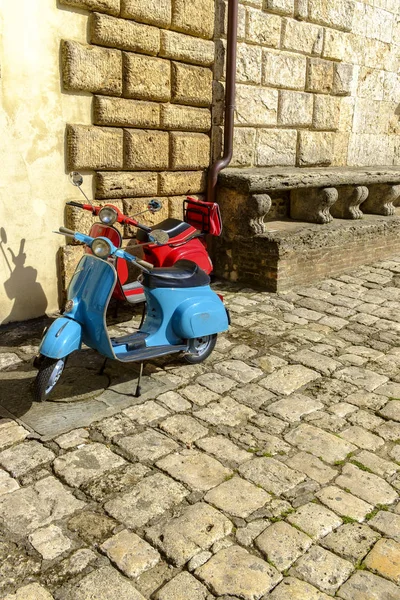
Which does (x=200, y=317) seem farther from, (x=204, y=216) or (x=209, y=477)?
(x=204, y=216)

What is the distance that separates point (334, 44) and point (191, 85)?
2.74 meters

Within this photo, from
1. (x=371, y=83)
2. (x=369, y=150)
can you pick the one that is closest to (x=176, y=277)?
(x=369, y=150)

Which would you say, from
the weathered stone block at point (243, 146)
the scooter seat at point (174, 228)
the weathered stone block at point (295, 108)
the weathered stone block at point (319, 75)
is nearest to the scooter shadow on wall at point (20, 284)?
the scooter seat at point (174, 228)

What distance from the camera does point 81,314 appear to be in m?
3.77

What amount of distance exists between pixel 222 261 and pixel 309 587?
15.4ft

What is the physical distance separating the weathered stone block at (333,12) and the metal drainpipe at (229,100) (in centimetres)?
165

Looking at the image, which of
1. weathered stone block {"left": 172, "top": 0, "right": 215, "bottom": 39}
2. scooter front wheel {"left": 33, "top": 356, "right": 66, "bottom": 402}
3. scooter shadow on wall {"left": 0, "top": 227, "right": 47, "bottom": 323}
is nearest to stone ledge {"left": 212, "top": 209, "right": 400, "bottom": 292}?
weathered stone block {"left": 172, "top": 0, "right": 215, "bottom": 39}

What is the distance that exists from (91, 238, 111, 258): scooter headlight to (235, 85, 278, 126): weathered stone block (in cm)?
363

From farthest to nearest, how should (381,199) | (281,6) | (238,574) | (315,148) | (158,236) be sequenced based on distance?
(381,199), (315,148), (281,6), (158,236), (238,574)

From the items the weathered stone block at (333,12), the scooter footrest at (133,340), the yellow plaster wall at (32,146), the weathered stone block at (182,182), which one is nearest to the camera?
the scooter footrest at (133,340)

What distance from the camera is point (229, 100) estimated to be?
6352 mm

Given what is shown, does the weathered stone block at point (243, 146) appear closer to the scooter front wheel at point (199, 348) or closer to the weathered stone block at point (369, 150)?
the weathered stone block at point (369, 150)

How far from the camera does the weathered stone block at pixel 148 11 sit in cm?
531

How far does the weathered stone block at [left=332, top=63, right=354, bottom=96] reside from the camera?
792 cm
